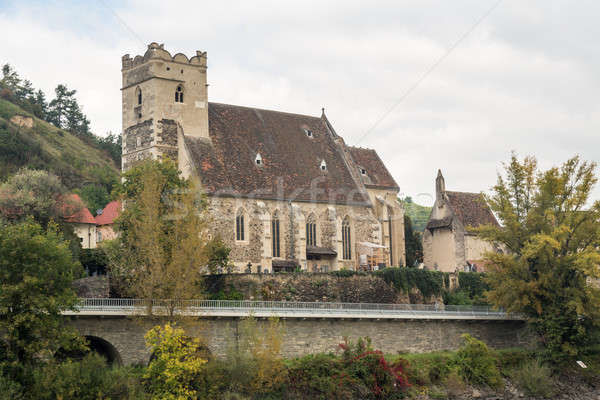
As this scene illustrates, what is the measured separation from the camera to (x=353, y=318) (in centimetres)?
4619

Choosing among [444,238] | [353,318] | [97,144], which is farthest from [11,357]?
[97,144]

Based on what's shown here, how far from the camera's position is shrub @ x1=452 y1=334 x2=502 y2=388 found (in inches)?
1769

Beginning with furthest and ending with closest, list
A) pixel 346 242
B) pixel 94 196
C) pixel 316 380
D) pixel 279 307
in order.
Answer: pixel 94 196 < pixel 346 242 < pixel 279 307 < pixel 316 380

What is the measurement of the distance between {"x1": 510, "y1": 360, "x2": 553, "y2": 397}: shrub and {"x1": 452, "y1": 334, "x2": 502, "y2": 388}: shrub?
1.08 meters

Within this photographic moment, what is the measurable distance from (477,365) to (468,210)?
21.8 meters

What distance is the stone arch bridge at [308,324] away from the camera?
39.8m

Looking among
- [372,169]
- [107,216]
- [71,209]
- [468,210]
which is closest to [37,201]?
[71,209]

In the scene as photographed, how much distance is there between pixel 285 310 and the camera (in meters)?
44.2

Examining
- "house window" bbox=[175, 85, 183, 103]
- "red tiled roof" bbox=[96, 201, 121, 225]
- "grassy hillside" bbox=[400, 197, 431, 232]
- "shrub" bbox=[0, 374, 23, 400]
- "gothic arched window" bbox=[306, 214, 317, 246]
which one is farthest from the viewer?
"grassy hillside" bbox=[400, 197, 431, 232]

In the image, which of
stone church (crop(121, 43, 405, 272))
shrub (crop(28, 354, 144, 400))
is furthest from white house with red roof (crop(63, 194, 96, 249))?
shrub (crop(28, 354, 144, 400))

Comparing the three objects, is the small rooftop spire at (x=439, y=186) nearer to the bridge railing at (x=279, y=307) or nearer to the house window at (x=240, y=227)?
the bridge railing at (x=279, y=307)

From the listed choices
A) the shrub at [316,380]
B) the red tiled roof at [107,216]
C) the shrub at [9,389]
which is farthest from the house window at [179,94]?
the shrub at [9,389]

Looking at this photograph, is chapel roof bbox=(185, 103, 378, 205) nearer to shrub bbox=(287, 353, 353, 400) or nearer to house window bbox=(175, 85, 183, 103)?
house window bbox=(175, 85, 183, 103)

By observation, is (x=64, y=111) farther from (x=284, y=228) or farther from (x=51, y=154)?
(x=284, y=228)
